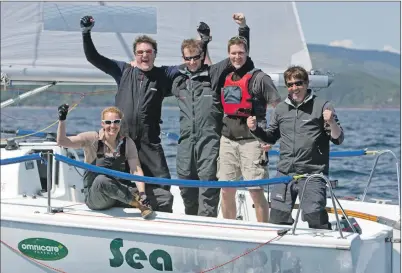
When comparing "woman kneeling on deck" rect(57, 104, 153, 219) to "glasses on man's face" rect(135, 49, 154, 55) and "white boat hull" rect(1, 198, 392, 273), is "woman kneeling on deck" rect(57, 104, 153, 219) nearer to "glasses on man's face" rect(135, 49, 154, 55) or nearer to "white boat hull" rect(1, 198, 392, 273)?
"white boat hull" rect(1, 198, 392, 273)

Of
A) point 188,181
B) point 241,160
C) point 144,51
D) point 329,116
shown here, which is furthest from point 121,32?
point 329,116

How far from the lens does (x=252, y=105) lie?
5.99 meters

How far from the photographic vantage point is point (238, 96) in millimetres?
5957

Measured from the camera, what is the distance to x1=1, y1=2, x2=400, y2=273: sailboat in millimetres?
5375

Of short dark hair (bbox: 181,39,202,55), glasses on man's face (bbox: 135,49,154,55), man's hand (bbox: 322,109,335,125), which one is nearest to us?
man's hand (bbox: 322,109,335,125)

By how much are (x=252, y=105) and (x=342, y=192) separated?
21.6 feet

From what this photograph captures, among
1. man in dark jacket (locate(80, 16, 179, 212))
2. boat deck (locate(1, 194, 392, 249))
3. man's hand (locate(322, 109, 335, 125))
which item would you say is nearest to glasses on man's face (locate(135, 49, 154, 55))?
man in dark jacket (locate(80, 16, 179, 212))

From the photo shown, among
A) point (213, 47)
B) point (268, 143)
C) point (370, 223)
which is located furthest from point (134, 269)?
point (213, 47)

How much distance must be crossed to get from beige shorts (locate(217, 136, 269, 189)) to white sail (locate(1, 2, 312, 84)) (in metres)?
1.62

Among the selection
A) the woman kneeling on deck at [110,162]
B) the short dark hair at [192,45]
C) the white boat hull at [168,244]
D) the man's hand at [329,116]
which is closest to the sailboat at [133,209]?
the white boat hull at [168,244]

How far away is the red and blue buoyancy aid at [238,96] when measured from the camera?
5957mm

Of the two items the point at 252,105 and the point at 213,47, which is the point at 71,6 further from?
the point at 252,105

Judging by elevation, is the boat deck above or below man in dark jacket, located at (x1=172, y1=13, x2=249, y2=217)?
below

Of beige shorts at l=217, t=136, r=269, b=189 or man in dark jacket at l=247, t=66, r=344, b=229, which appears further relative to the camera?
beige shorts at l=217, t=136, r=269, b=189
